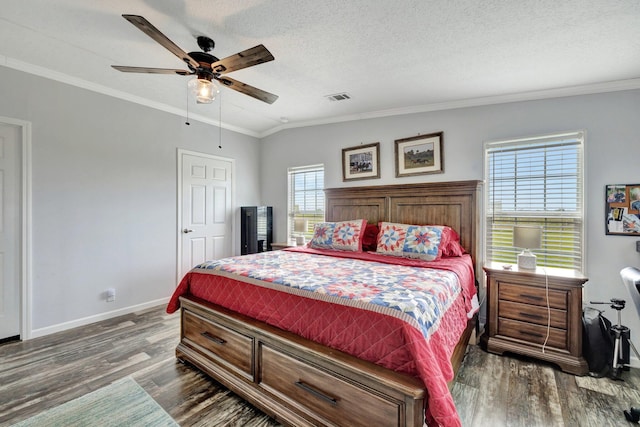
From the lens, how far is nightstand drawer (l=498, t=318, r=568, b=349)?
2.35m

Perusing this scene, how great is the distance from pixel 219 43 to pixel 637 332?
4.35m

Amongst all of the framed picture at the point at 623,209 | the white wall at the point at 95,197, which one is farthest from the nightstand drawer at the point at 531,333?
the white wall at the point at 95,197

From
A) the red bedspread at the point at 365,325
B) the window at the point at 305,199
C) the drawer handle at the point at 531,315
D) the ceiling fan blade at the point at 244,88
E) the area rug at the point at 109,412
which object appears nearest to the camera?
the red bedspread at the point at 365,325

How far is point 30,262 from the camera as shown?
2781 millimetres

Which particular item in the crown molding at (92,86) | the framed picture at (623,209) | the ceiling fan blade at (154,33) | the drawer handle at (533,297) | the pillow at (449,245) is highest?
the crown molding at (92,86)

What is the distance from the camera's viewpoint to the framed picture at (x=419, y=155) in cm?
338

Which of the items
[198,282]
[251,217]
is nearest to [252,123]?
[251,217]

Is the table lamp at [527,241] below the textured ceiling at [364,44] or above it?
below

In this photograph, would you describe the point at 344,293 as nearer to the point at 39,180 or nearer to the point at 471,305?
the point at 471,305

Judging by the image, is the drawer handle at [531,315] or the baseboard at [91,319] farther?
the baseboard at [91,319]

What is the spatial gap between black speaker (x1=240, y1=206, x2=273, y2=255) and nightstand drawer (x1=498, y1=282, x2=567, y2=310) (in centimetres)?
334

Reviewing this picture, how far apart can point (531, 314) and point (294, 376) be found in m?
2.16

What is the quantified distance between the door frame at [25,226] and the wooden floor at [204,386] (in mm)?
262

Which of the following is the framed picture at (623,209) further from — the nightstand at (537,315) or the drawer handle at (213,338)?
the drawer handle at (213,338)
